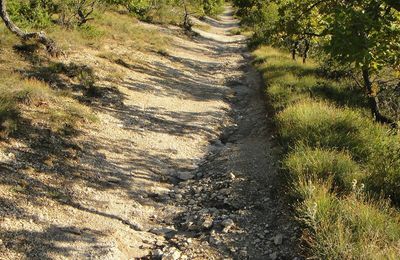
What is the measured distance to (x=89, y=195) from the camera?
725cm

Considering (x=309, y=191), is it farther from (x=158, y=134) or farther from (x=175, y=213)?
(x=158, y=134)

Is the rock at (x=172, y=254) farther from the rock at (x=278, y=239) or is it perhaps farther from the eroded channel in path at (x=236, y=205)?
the rock at (x=278, y=239)

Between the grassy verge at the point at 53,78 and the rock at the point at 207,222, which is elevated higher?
the rock at the point at 207,222

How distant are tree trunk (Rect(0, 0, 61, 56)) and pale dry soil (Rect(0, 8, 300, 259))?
284cm

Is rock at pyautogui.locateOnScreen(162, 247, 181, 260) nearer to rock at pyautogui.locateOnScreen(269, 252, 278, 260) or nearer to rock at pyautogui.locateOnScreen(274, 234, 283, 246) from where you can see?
rock at pyautogui.locateOnScreen(269, 252, 278, 260)

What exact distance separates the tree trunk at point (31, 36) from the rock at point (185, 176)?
8.29m

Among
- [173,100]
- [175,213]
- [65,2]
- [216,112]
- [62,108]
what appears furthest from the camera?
[65,2]

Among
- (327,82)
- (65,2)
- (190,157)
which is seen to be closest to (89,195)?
(190,157)

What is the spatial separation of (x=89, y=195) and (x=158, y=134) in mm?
4054

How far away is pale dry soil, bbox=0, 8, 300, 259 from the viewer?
5.72 m

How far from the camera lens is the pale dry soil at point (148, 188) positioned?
225 inches

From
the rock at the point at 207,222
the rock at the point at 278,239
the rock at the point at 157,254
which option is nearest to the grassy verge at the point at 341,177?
the rock at the point at 278,239

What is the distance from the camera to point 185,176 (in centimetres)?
874

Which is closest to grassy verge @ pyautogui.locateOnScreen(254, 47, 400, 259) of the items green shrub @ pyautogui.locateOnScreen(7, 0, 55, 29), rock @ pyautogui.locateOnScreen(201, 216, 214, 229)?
rock @ pyautogui.locateOnScreen(201, 216, 214, 229)
